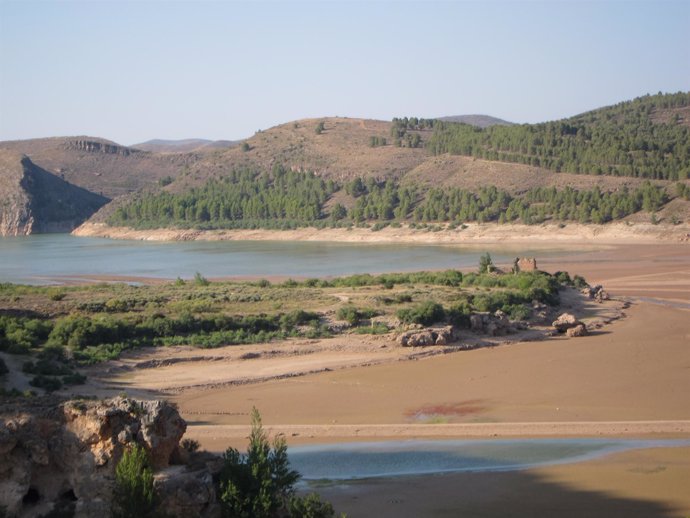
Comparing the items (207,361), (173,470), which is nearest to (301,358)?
(207,361)

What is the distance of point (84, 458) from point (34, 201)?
446 ft

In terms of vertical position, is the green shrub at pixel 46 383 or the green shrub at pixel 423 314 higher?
the green shrub at pixel 423 314

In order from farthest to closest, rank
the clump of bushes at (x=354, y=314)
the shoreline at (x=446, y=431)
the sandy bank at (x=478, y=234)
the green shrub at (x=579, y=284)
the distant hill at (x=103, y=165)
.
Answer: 1. the distant hill at (x=103, y=165)
2. the sandy bank at (x=478, y=234)
3. the green shrub at (x=579, y=284)
4. the clump of bushes at (x=354, y=314)
5. the shoreline at (x=446, y=431)

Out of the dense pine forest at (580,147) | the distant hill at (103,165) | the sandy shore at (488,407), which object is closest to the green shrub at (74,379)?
the sandy shore at (488,407)

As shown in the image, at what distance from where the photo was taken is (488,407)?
20.5 m

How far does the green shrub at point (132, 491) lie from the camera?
33.6ft

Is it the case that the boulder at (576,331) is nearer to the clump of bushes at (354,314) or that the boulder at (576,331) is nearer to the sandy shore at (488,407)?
the sandy shore at (488,407)

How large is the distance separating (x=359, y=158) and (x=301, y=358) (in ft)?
330

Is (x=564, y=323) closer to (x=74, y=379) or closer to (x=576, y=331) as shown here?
(x=576, y=331)

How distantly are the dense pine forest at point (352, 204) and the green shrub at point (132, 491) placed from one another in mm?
72139

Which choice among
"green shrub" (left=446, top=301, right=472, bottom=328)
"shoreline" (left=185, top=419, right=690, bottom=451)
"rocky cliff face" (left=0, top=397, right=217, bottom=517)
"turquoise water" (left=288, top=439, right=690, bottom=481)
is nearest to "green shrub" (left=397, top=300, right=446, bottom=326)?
"green shrub" (left=446, top=301, right=472, bottom=328)

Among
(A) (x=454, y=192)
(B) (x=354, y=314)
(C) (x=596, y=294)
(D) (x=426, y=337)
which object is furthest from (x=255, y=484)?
(A) (x=454, y=192)

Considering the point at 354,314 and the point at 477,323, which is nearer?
the point at 477,323

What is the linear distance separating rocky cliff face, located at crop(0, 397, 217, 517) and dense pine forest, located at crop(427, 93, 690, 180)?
80459mm
